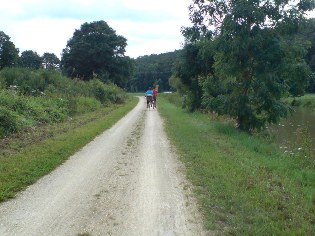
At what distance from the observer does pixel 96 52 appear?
60.8m

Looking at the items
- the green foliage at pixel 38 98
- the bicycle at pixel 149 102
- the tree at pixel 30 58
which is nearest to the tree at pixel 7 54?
the tree at pixel 30 58

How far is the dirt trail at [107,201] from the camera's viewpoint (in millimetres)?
5668

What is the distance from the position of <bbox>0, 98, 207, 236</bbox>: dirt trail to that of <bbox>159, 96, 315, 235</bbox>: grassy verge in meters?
0.40

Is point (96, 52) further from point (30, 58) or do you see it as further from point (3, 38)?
point (30, 58)

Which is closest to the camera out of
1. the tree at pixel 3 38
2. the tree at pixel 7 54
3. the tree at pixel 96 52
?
the tree at pixel 96 52

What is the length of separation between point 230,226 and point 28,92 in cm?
2010

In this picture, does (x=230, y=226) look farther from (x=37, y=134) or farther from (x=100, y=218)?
(x=37, y=134)

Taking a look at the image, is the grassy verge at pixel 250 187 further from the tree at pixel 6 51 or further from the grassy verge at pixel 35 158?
the tree at pixel 6 51

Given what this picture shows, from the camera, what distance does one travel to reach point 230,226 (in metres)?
5.84

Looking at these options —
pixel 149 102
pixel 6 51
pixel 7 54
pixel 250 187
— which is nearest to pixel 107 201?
pixel 250 187

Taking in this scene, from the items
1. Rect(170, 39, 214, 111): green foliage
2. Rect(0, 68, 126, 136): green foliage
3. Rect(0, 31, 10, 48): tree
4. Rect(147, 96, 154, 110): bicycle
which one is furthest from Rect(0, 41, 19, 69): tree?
Rect(170, 39, 214, 111): green foliage

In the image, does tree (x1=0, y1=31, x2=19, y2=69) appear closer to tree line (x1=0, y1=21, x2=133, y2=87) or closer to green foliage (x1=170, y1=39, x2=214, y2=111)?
tree line (x1=0, y1=21, x2=133, y2=87)

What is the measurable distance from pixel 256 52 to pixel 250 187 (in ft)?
30.2

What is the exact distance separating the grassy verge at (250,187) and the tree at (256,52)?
3.34 metres
